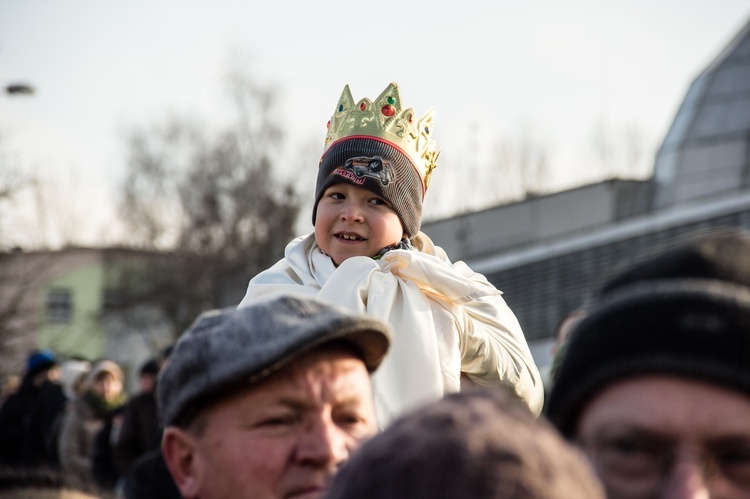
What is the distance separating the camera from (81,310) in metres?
68.2

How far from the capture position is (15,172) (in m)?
29.4

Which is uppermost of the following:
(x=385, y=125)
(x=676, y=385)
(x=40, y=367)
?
(x=385, y=125)

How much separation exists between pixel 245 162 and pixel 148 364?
40.1 m

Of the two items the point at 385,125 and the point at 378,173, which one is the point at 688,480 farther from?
the point at 385,125

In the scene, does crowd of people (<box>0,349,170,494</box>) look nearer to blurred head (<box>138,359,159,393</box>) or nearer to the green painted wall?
blurred head (<box>138,359,159,393</box>)

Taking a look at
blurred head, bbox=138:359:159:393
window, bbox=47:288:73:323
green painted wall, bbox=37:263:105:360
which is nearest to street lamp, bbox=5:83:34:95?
blurred head, bbox=138:359:159:393

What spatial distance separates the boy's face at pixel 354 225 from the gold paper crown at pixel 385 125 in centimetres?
31

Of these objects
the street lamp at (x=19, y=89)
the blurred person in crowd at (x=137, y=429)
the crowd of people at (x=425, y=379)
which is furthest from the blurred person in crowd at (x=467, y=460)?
the street lamp at (x=19, y=89)

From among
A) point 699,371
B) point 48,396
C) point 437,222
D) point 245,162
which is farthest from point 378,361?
point 245,162

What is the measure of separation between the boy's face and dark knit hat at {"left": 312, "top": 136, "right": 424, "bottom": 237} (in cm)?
3

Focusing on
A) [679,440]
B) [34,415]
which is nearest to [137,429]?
[34,415]

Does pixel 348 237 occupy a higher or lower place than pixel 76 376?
higher

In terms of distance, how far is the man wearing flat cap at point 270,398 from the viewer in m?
2.63

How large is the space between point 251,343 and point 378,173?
181 centimetres
